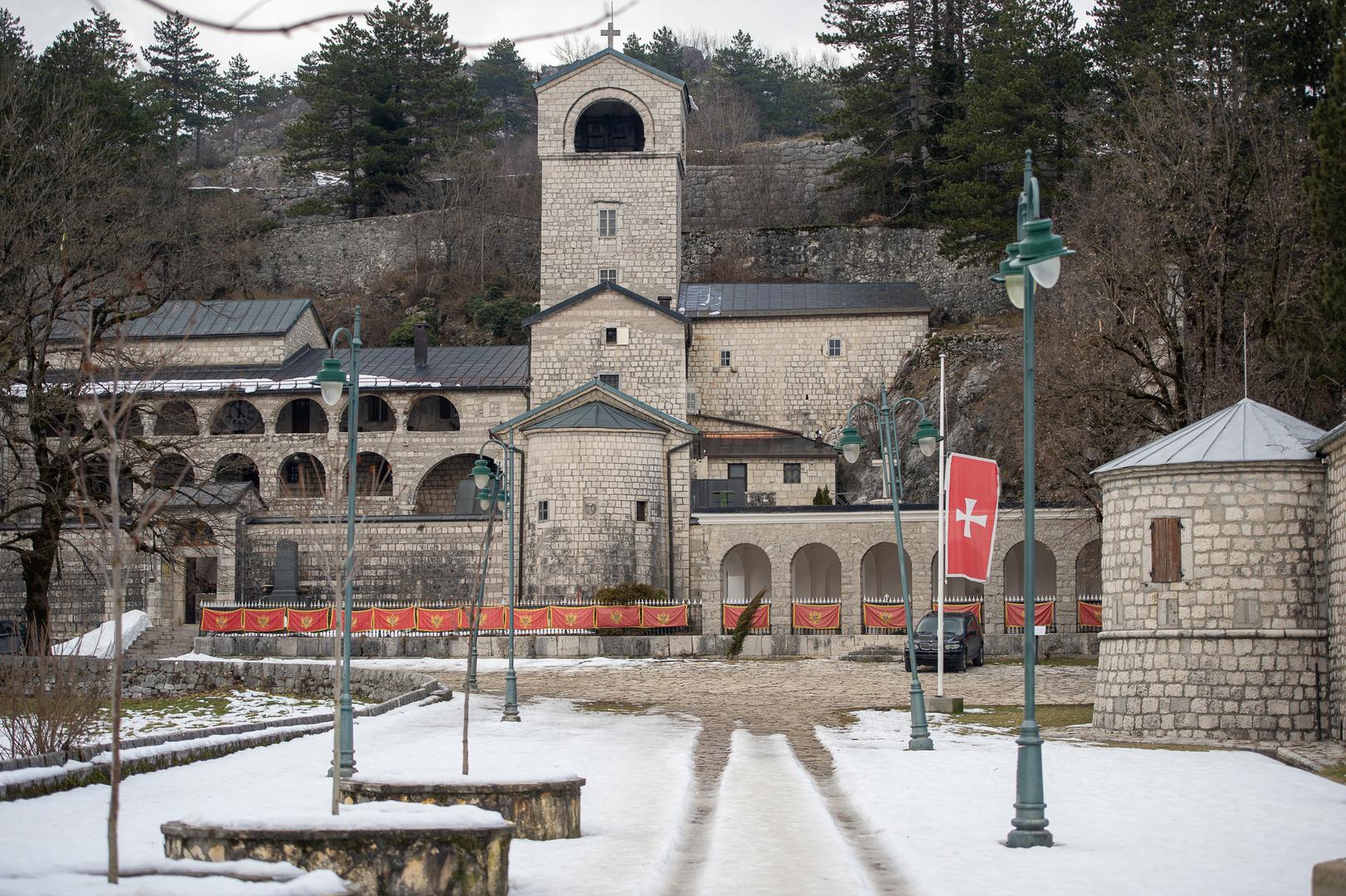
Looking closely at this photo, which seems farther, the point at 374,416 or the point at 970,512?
the point at 374,416

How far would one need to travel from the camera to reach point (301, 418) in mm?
52250

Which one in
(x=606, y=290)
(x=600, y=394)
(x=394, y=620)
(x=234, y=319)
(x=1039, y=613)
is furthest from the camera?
(x=234, y=319)

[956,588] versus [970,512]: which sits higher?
[970,512]

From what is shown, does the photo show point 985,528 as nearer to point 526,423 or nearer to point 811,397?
point 526,423

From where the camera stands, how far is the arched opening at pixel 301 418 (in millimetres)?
51438

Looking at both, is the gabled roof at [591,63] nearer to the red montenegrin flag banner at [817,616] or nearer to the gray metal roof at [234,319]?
the gray metal roof at [234,319]

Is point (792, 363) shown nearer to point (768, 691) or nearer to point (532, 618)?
point (532, 618)

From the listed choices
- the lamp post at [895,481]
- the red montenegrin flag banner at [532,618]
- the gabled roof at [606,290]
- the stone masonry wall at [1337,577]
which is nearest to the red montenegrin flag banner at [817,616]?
the red montenegrin flag banner at [532,618]

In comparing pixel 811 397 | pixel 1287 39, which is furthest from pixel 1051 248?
pixel 811 397

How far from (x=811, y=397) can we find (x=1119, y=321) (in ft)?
70.9

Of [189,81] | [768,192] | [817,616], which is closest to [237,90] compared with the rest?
[189,81]

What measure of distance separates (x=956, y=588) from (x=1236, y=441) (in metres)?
22.9

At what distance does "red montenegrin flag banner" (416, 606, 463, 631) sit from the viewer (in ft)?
123

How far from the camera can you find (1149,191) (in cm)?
2905
